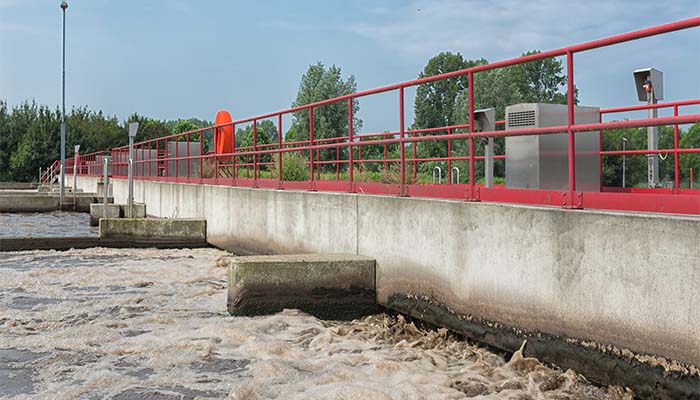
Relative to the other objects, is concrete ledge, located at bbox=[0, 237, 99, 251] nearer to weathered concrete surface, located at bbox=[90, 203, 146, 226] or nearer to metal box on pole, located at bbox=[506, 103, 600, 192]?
weathered concrete surface, located at bbox=[90, 203, 146, 226]

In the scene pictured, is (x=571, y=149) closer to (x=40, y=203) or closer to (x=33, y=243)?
(x=33, y=243)

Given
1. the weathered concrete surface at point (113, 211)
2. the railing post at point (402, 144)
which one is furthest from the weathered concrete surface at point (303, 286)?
the weathered concrete surface at point (113, 211)

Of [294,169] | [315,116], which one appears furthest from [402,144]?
[315,116]

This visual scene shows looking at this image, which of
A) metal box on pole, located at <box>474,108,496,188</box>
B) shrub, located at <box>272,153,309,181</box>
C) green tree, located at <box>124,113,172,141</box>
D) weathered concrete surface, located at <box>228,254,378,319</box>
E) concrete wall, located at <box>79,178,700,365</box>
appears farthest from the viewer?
green tree, located at <box>124,113,172,141</box>

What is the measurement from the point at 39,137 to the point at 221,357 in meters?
58.4

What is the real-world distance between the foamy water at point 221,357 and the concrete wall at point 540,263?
15.1 inches

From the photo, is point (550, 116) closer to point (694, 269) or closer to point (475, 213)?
point (475, 213)

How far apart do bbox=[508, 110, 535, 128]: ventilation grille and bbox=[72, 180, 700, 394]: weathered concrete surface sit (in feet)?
4.24

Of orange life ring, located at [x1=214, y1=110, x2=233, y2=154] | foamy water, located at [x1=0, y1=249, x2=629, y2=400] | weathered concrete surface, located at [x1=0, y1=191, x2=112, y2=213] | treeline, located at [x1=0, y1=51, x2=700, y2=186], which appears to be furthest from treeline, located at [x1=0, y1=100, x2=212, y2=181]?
foamy water, located at [x1=0, y1=249, x2=629, y2=400]

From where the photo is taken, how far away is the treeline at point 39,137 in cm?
5800

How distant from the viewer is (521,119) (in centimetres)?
695

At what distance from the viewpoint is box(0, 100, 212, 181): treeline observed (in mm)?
58000

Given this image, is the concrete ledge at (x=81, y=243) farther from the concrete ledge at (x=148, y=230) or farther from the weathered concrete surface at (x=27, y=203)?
the weathered concrete surface at (x=27, y=203)

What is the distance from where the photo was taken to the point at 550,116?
6852 mm
